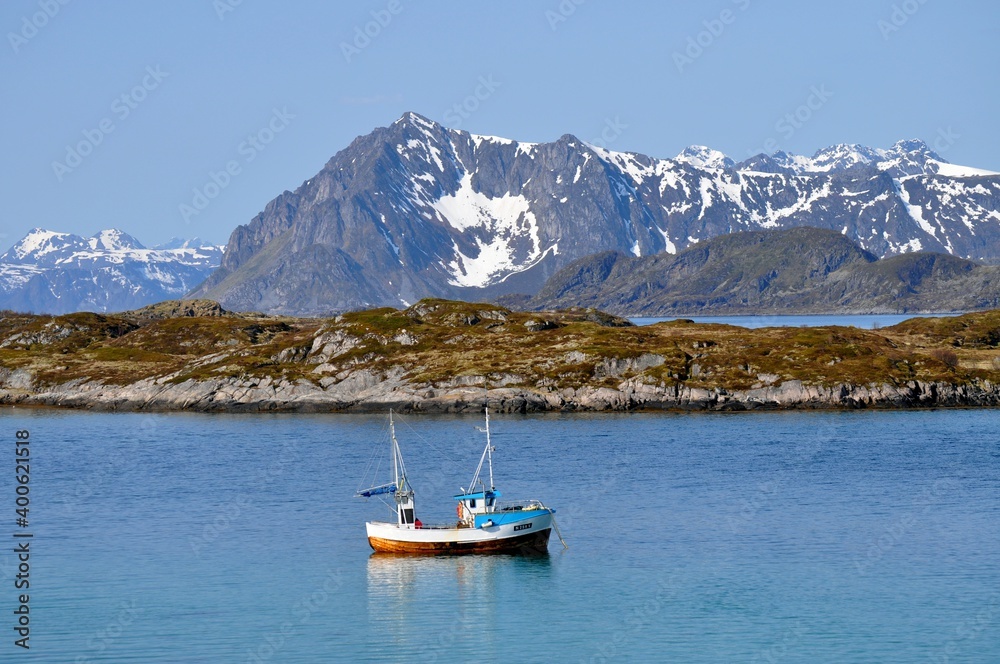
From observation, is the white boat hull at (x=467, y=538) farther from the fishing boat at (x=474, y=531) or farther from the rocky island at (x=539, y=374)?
the rocky island at (x=539, y=374)

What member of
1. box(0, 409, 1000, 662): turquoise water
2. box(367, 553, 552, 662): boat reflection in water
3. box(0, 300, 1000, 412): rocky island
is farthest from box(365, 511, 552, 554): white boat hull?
box(0, 300, 1000, 412): rocky island

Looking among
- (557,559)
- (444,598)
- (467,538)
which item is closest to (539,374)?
(467,538)

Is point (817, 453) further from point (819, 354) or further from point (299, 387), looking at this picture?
point (299, 387)

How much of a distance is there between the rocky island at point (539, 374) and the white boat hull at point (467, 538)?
8061cm

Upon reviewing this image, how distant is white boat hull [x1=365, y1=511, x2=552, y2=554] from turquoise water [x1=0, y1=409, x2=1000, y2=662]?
1.28 metres

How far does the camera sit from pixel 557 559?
244ft

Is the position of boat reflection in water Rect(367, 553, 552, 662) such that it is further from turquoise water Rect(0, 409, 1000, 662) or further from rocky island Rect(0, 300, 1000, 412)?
rocky island Rect(0, 300, 1000, 412)

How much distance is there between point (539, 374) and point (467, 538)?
3537 inches

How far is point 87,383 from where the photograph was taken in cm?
19112

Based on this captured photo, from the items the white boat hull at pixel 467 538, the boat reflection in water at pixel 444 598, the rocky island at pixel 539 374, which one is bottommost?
the boat reflection in water at pixel 444 598

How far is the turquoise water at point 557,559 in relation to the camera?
57969 mm

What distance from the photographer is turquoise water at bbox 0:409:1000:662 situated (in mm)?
57969

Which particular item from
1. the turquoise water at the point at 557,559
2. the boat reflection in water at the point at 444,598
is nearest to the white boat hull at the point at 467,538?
the boat reflection in water at the point at 444,598

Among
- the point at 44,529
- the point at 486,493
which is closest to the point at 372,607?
the point at 486,493
